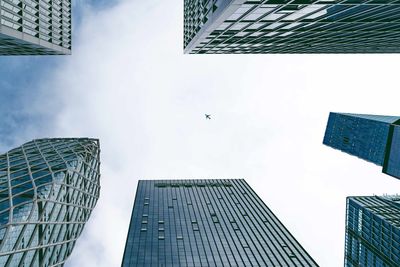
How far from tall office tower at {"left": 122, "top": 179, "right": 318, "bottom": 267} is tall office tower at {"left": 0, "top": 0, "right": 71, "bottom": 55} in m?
47.9

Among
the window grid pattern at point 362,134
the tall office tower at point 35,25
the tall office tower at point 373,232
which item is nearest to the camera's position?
the tall office tower at point 35,25

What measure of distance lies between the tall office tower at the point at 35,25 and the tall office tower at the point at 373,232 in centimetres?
11969

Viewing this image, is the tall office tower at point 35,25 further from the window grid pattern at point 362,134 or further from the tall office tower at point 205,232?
the window grid pattern at point 362,134

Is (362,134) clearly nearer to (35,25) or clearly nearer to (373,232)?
(373,232)

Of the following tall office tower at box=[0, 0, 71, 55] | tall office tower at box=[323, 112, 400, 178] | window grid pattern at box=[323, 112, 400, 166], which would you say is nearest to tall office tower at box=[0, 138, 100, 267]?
tall office tower at box=[0, 0, 71, 55]

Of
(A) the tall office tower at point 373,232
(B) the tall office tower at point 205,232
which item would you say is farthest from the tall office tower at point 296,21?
(A) the tall office tower at point 373,232

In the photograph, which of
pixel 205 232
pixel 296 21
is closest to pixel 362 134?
pixel 205 232

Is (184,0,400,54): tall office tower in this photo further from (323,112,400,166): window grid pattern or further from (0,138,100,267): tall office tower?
(323,112,400,166): window grid pattern

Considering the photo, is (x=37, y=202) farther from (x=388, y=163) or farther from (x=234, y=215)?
(x=388, y=163)

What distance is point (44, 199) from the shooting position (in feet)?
195

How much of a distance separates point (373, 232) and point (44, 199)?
118568 millimetres

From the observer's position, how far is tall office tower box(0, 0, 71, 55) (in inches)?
2117

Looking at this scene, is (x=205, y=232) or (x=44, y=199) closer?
(x=44, y=199)

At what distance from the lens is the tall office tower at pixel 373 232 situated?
116 meters
